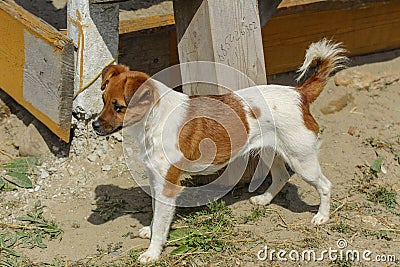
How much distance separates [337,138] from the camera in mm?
6082

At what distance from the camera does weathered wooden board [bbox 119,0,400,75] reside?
19.3 ft

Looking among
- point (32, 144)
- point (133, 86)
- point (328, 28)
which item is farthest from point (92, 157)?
point (328, 28)

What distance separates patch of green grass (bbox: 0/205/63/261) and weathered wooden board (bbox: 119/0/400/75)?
5.76 ft

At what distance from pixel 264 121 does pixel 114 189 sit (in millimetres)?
1508

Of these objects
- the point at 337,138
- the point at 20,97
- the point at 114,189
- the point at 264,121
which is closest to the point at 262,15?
the point at 264,121

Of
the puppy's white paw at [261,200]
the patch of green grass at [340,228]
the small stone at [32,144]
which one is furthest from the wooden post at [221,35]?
the small stone at [32,144]

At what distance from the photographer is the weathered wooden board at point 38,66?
514cm

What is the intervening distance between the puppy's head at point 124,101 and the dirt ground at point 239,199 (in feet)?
3.35

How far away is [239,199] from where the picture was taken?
5.29 meters

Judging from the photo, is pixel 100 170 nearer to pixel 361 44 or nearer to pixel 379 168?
pixel 379 168

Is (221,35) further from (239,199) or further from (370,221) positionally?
(370,221)

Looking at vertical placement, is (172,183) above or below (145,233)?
above

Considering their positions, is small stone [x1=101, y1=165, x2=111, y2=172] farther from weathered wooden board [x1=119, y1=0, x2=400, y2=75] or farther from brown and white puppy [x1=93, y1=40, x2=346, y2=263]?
weathered wooden board [x1=119, y1=0, x2=400, y2=75]

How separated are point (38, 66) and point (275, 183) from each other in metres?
2.21
